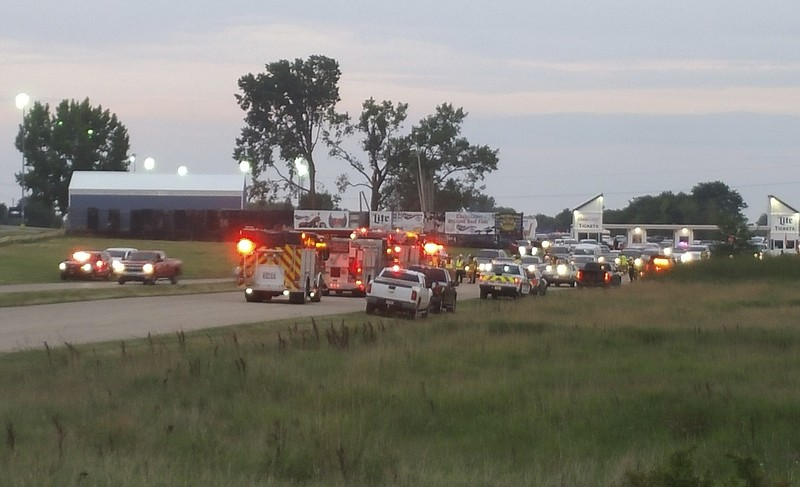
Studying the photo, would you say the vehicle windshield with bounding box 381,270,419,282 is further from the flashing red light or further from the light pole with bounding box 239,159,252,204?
the light pole with bounding box 239,159,252,204

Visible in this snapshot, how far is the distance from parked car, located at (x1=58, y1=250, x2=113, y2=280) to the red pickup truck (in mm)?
1869

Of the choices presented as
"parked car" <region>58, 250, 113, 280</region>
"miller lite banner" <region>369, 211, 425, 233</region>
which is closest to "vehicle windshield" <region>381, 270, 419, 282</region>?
"parked car" <region>58, 250, 113, 280</region>

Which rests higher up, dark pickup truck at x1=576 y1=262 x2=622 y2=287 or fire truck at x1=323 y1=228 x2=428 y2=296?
fire truck at x1=323 y1=228 x2=428 y2=296

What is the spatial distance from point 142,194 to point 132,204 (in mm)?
1163

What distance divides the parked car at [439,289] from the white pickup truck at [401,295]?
1.23 m

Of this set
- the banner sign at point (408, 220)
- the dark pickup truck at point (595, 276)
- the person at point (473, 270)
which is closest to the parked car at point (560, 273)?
the dark pickup truck at point (595, 276)

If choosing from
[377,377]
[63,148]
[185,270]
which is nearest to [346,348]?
[377,377]

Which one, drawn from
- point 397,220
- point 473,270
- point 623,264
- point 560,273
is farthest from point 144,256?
point 397,220

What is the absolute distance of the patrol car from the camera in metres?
52.5

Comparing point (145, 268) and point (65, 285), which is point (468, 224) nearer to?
point (145, 268)

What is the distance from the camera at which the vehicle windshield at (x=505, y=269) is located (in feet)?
174

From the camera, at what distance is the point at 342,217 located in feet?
301

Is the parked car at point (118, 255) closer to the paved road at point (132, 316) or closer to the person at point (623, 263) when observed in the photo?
the paved road at point (132, 316)

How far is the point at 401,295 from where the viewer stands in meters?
38.8
